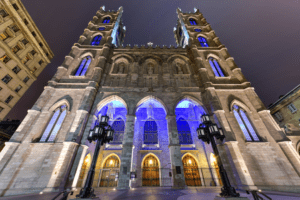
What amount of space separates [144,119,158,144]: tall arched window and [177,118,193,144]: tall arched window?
318 cm

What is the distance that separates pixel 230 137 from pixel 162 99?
6.96m

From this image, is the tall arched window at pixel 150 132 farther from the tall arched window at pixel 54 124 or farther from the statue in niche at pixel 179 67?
the tall arched window at pixel 54 124

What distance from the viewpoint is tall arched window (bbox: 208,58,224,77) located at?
16.3 m

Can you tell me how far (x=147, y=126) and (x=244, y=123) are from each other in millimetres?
10492

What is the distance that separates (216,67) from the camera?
1702 centimetres

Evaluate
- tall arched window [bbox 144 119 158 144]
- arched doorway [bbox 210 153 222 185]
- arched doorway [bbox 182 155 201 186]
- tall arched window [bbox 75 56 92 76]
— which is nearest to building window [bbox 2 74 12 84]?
tall arched window [bbox 75 56 92 76]

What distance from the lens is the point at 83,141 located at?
10.5 meters

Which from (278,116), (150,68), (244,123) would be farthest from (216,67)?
(278,116)

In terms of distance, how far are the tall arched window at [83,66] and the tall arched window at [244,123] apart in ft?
59.6

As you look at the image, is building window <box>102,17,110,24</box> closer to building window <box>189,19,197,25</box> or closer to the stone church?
the stone church

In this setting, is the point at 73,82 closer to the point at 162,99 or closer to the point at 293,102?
the point at 162,99

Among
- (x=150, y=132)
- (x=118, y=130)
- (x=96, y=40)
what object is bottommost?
(x=150, y=132)

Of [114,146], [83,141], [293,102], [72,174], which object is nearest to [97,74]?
[83,141]

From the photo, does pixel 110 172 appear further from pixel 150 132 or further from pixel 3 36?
pixel 3 36
